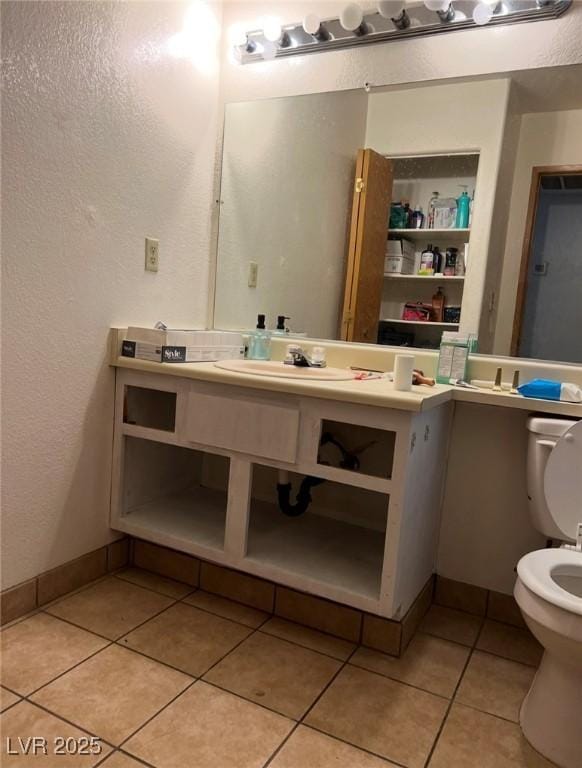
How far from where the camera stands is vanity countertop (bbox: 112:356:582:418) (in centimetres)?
140

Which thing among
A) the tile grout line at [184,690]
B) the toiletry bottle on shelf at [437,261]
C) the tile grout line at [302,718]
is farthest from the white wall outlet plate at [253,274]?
the tile grout line at [302,718]

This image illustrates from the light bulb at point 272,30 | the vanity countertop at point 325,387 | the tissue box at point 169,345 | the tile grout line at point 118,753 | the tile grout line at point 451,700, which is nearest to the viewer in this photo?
the tile grout line at point 118,753

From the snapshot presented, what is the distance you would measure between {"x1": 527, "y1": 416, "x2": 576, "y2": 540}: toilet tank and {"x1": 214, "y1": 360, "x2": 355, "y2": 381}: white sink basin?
0.55m

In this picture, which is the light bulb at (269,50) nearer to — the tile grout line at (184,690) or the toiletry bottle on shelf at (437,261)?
the toiletry bottle on shelf at (437,261)

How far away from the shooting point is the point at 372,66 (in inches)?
75.7

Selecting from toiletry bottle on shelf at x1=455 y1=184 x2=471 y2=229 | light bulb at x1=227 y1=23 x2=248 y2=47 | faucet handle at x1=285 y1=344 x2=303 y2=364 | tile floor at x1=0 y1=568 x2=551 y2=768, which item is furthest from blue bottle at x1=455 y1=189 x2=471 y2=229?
tile floor at x1=0 y1=568 x2=551 y2=768

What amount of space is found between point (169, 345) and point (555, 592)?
1.24 meters

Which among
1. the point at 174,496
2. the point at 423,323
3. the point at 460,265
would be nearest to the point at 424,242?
the point at 460,265

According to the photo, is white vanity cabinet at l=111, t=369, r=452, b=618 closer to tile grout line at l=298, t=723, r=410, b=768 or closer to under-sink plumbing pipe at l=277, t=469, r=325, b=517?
under-sink plumbing pipe at l=277, t=469, r=325, b=517

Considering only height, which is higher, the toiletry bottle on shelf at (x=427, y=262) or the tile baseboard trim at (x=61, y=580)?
the toiletry bottle on shelf at (x=427, y=262)

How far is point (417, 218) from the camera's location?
1.89m

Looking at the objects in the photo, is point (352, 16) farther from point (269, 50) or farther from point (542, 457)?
point (542, 457)

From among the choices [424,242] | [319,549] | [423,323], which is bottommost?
[319,549]

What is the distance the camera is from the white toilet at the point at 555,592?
1.17m
